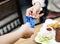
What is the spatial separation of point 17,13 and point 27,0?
0.70 meters

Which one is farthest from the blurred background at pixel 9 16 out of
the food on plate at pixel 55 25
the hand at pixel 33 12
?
the food on plate at pixel 55 25

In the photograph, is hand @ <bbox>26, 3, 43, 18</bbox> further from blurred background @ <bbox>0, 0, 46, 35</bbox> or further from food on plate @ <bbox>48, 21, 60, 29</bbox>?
blurred background @ <bbox>0, 0, 46, 35</bbox>

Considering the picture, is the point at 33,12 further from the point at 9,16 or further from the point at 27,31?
the point at 9,16

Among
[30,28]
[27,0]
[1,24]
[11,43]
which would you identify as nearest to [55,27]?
[30,28]

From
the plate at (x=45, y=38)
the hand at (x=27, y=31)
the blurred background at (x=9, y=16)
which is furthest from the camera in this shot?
the blurred background at (x=9, y=16)

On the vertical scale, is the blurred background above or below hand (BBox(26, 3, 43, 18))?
below

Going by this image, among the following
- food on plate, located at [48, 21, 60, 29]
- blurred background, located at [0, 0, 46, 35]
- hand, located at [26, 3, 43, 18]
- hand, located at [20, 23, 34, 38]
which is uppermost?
hand, located at [26, 3, 43, 18]

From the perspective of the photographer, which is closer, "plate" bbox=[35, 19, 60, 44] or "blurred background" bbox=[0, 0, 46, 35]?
"plate" bbox=[35, 19, 60, 44]

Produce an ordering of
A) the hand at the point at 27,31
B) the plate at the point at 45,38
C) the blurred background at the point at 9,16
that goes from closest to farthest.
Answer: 1. the plate at the point at 45,38
2. the hand at the point at 27,31
3. the blurred background at the point at 9,16

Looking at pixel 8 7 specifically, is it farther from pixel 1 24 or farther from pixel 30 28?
pixel 30 28

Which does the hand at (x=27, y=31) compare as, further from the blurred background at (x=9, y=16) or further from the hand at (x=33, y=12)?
the blurred background at (x=9, y=16)

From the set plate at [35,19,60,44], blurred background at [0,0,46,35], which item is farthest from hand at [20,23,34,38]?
blurred background at [0,0,46,35]

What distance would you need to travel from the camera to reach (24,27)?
837 mm

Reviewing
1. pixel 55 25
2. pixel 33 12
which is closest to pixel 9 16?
pixel 33 12
